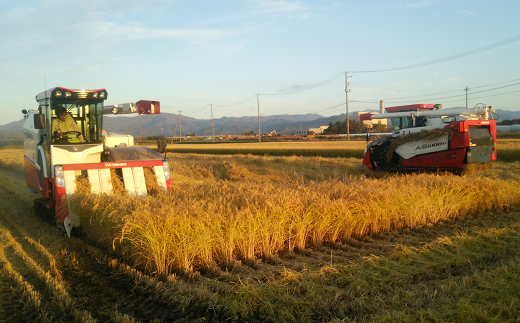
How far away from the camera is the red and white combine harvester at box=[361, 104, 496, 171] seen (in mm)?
11125

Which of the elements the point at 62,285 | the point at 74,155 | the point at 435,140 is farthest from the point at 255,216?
the point at 435,140

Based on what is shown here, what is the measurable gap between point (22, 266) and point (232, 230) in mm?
2959

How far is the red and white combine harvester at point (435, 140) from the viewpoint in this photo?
36.5 feet

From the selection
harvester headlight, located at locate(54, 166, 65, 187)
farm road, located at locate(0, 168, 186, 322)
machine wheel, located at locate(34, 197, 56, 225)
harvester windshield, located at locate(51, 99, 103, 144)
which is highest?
harvester windshield, located at locate(51, 99, 103, 144)

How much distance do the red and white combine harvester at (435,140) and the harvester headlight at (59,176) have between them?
34.9ft

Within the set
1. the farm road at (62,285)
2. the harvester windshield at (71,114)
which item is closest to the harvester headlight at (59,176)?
the farm road at (62,285)

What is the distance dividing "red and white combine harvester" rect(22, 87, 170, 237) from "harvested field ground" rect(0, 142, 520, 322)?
3.59 ft

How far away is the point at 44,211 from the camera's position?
7742mm

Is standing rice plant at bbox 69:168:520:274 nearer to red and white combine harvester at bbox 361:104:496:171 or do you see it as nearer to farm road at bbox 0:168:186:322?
farm road at bbox 0:168:186:322

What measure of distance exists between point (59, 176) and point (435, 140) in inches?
426

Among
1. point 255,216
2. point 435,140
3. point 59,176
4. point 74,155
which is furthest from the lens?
point 435,140

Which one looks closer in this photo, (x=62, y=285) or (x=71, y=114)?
(x=62, y=285)

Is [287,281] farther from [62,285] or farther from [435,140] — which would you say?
[435,140]

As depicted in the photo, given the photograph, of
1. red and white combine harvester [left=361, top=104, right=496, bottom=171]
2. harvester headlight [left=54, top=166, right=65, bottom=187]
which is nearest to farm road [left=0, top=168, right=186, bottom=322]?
harvester headlight [left=54, top=166, right=65, bottom=187]
